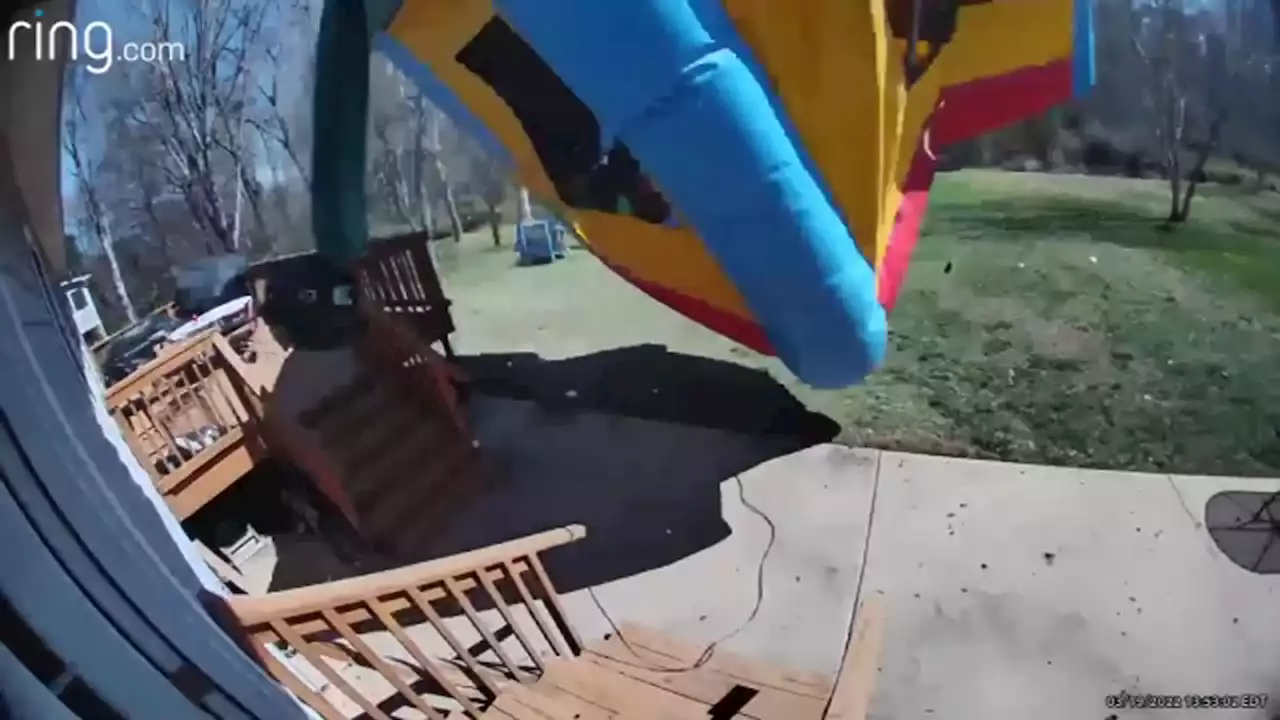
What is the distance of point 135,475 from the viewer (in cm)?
193

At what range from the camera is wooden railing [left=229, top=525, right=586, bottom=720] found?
1768mm

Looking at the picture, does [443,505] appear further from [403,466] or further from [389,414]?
[389,414]

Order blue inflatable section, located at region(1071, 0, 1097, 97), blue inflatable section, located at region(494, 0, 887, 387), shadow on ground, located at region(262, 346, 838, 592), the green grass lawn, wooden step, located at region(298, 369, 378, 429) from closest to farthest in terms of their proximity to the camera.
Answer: blue inflatable section, located at region(494, 0, 887, 387) < blue inflatable section, located at region(1071, 0, 1097, 97) < the green grass lawn < shadow on ground, located at region(262, 346, 838, 592) < wooden step, located at region(298, 369, 378, 429)

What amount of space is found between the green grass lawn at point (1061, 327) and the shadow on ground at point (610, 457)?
3.9 inches

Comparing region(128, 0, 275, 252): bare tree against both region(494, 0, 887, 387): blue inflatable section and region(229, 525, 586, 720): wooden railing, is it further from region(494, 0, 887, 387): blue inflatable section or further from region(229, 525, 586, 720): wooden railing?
region(229, 525, 586, 720): wooden railing

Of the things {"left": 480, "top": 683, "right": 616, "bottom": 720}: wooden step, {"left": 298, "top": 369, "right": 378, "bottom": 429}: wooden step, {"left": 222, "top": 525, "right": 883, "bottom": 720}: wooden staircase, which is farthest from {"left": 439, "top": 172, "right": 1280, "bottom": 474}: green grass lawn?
{"left": 480, "top": 683, "right": 616, "bottom": 720}: wooden step

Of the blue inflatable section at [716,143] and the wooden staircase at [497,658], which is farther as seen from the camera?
the wooden staircase at [497,658]

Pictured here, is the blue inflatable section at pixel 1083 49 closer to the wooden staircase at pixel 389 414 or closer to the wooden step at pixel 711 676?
the wooden step at pixel 711 676

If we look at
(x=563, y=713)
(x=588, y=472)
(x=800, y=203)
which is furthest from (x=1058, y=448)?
(x=563, y=713)

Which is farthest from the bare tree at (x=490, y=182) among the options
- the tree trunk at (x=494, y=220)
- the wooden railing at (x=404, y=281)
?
the wooden railing at (x=404, y=281)

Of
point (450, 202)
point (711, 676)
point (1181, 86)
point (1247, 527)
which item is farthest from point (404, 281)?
point (1247, 527)

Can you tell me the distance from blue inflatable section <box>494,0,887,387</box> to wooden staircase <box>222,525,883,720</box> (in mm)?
645

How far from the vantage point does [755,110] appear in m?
1.55

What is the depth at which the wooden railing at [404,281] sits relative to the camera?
1.98 meters
